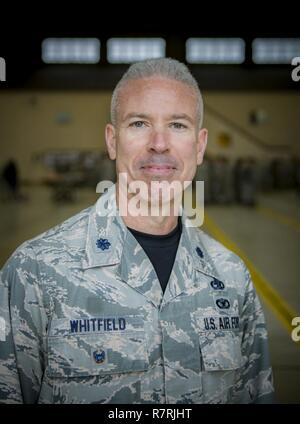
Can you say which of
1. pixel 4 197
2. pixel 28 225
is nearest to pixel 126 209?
pixel 28 225

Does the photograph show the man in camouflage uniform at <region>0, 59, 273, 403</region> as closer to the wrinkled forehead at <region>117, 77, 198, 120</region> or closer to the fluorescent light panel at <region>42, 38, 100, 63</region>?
the wrinkled forehead at <region>117, 77, 198, 120</region>

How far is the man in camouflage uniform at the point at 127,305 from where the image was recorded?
1684mm

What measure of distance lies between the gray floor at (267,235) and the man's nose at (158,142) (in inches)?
90.7

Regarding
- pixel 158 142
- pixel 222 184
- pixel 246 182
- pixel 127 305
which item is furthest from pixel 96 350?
pixel 222 184

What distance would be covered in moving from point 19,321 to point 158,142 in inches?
29.0

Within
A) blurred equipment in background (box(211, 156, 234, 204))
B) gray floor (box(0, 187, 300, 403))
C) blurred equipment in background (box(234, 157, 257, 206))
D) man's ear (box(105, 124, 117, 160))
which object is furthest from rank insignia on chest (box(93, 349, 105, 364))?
blurred equipment in background (box(211, 156, 234, 204))

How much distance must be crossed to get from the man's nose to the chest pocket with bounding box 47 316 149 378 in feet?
1.88

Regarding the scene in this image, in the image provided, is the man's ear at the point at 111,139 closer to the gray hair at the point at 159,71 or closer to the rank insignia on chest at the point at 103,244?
the gray hair at the point at 159,71

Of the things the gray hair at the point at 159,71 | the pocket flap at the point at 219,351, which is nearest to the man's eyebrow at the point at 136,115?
the gray hair at the point at 159,71

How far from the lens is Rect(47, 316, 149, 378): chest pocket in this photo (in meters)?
1.69

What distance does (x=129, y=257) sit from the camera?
178 centimetres

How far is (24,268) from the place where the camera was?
1.67 meters
